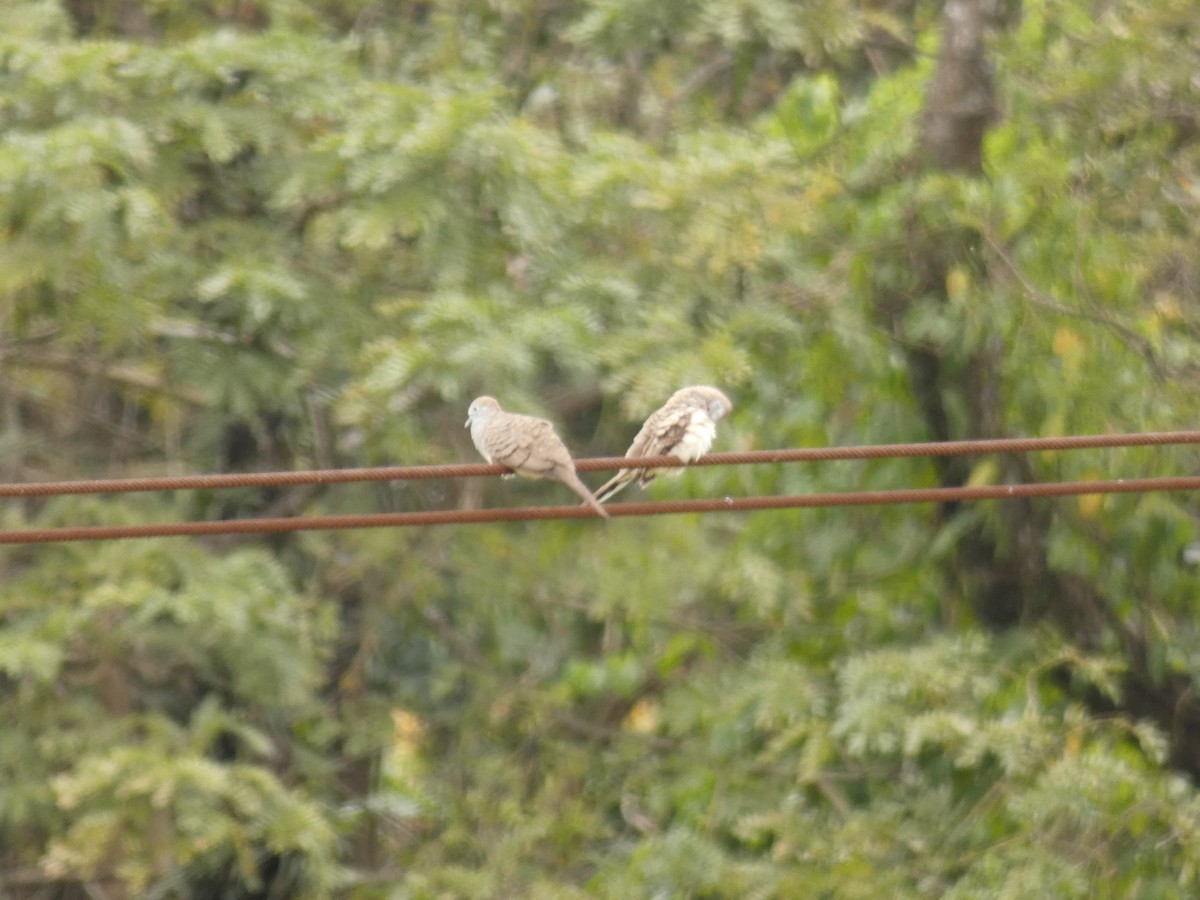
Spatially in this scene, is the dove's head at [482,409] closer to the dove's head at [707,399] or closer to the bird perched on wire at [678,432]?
the bird perched on wire at [678,432]

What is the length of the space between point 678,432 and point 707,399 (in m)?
0.60

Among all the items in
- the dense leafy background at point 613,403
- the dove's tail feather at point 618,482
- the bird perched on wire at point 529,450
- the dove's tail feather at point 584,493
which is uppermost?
the dove's tail feather at point 584,493

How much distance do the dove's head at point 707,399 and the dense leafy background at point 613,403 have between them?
2.99 feet

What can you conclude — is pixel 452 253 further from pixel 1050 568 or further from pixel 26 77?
pixel 1050 568

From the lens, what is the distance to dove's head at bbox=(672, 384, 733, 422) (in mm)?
7637

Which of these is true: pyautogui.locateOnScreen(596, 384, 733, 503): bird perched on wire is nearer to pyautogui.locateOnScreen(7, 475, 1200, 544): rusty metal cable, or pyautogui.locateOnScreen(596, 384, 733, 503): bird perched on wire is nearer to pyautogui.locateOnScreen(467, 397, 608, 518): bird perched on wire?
pyautogui.locateOnScreen(467, 397, 608, 518): bird perched on wire

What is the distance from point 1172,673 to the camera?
9.59 m

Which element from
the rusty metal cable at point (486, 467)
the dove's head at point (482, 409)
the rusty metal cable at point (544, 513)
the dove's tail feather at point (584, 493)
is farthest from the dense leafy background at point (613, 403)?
the rusty metal cable at point (486, 467)

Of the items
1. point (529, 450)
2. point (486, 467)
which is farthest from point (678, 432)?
point (486, 467)

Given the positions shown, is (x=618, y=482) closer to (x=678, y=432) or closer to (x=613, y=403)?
(x=678, y=432)

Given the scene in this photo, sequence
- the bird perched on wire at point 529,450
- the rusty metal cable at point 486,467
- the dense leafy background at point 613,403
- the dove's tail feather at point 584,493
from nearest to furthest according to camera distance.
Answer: the rusty metal cable at point 486,467
the dove's tail feather at point 584,493
the bird perched on wire at point 529,450
the dense leafy background at point 613,403

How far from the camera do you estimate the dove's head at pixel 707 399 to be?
7637 millimetres

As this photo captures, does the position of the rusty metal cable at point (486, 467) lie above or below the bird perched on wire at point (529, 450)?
above

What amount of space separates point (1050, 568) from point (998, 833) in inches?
52.3
